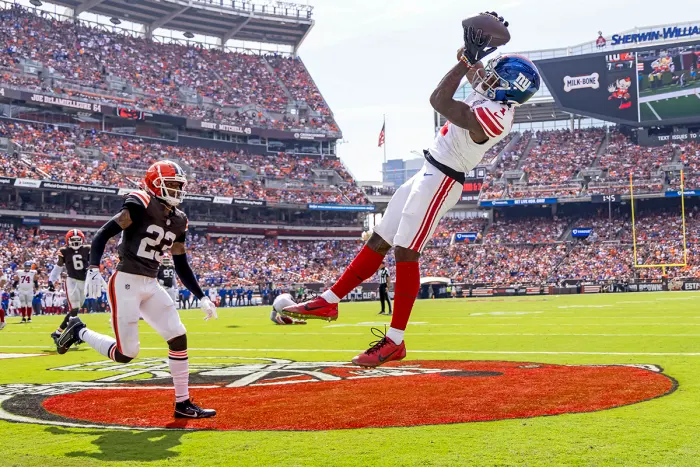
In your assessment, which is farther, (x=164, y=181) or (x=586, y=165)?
(x=586, y=165)

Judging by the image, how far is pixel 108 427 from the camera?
6.00 m

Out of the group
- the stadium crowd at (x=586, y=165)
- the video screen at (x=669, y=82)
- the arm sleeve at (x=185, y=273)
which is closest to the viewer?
the arm sleeve at (x=185, y=273)

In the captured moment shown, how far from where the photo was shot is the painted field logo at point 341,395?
609cm

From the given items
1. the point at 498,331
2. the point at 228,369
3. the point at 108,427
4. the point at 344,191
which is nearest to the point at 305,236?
the point at 344,191

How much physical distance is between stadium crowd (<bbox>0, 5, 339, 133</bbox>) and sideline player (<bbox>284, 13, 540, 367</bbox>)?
47839 mm

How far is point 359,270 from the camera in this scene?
6633 millimetres

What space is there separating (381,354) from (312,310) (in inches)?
30.1

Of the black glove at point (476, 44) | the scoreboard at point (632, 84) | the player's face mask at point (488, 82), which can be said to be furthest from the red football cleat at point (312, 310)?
the scoreboard at point (632, 84)

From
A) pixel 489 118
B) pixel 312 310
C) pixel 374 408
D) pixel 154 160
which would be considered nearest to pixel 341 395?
pixel 374 408

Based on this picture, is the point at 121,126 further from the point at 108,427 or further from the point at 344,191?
the point at 108,427

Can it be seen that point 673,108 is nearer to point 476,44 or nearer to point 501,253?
Answer: point 501,253

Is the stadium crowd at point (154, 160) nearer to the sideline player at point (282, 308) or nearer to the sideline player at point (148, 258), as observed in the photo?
the sideline player at point (148, 258)

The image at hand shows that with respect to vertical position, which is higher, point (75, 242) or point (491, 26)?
point (491, 26)

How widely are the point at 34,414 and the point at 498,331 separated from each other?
11418 millimetres
